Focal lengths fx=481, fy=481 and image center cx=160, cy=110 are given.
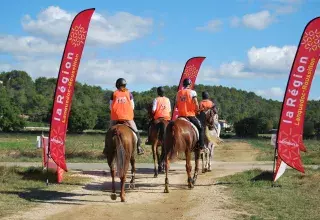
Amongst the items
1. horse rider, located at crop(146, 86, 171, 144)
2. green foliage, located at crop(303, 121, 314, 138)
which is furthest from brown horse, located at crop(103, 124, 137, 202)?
green foliage, located at crop(303, 121, 314, 138)

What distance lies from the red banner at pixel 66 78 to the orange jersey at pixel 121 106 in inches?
89.0

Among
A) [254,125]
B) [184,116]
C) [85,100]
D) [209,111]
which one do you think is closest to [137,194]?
[184,116]

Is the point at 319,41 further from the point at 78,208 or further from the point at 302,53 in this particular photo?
the point at 78,208

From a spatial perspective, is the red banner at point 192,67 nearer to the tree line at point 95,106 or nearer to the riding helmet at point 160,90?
the riding helmet at point 160,90

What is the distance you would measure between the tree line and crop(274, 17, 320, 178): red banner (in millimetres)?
26834

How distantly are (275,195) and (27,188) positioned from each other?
731 centimetres

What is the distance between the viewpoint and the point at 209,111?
1658 cm

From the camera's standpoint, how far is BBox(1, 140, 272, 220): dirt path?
1054 centimetres

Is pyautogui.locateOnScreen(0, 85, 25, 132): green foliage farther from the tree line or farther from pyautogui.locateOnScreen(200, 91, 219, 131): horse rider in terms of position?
pyautogui.locateOnScreen(200, 91, 219, 131): horse rider

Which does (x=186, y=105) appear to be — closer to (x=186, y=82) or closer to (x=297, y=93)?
(x=186, y=82)

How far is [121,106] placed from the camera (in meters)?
13.1

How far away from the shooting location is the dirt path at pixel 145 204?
415 inches

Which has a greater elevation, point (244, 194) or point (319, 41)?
point (319, 41)

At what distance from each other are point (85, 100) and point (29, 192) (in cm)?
12842
